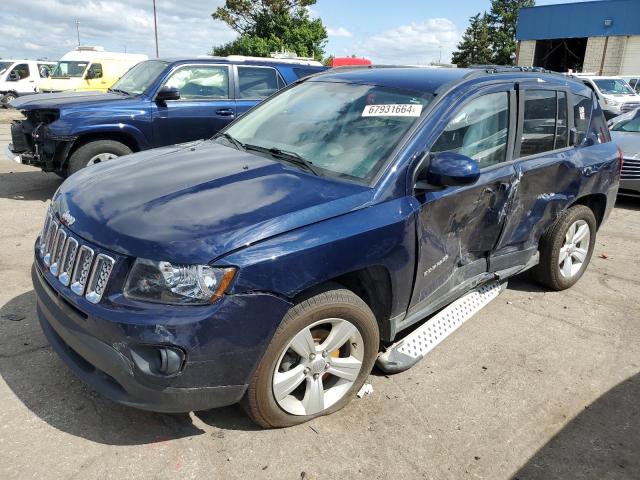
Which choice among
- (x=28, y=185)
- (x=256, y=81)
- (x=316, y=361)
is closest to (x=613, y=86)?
(x=256, y=81)

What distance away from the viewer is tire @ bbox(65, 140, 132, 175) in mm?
6690

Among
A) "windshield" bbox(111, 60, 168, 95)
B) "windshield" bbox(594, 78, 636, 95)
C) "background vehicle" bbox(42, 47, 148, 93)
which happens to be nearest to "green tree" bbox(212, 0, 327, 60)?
"background vehicle" bbox(42, 47, 148, 93)

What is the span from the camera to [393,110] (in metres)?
3.17

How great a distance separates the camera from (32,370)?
3141mm

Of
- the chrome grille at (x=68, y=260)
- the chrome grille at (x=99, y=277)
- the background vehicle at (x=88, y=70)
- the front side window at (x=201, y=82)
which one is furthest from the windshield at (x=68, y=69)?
the chrome grille at (x=99, y=277)

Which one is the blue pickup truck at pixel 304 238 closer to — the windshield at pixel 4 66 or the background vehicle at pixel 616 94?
the background vehicle at pixel 616 94

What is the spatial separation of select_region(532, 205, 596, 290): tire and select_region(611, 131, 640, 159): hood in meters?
3.79

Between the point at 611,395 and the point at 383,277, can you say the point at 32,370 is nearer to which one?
the point at 383,277

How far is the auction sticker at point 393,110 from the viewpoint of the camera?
3.12 meters

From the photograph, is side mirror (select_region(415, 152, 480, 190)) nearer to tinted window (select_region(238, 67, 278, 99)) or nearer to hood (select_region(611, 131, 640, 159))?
tinted window (select_region(238, 67, 278, 99))

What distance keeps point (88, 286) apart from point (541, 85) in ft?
11.1

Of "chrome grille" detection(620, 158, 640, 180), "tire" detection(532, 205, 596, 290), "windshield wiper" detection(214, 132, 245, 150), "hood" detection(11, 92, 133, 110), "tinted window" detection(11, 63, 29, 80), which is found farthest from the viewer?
"tinted window" detection(11, 63, 29, 80)

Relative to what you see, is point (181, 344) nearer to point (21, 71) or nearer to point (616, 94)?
point (616, 94)

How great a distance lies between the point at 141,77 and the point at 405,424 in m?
6.57
